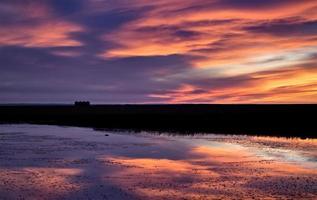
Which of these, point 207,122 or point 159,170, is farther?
point 207,122

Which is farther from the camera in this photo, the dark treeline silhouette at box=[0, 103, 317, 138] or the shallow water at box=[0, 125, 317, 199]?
the dark treeline silhouette at box=[0, 103, 317, 138]

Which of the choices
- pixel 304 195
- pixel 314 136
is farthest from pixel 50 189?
pixel 314 136

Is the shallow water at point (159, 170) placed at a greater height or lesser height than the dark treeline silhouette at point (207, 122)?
lesser

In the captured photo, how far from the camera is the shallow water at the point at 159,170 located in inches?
714

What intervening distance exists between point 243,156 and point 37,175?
13.1m

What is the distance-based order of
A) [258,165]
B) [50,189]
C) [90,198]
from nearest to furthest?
[90,198], [50,189], [258,165]

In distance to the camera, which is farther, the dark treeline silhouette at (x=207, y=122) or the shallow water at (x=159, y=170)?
the dark treeline silhouette at (x=207, y=122)

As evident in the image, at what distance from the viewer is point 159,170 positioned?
23609 mm

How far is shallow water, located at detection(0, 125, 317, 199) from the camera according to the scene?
59.5ft

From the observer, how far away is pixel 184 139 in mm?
41750

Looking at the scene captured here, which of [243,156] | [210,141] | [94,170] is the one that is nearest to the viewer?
[94,170]

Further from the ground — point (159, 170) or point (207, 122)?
point (207, 122)

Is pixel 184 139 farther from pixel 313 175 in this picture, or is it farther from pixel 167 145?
pixel 313 175

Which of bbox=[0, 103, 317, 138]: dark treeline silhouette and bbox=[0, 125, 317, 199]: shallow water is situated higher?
bbox=[0, 103, 317, 138]: dark treeline silhouette
